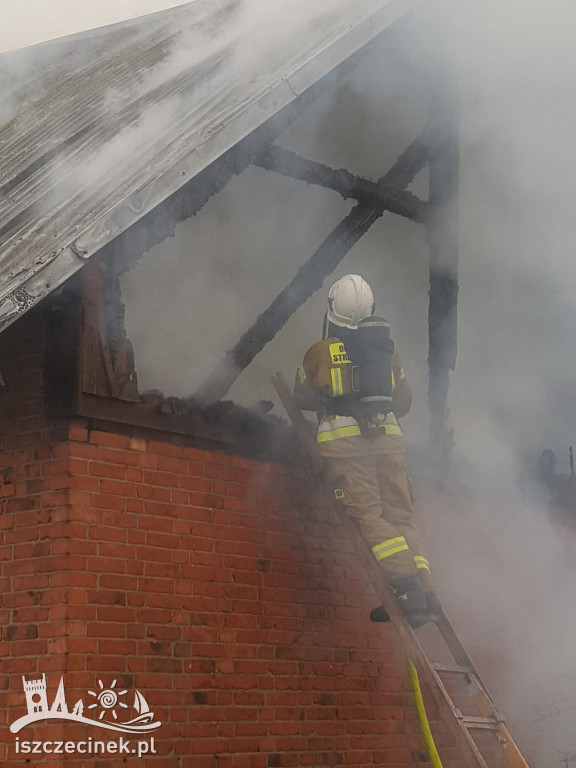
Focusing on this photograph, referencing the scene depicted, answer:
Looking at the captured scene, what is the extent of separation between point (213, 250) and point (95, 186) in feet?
9.11

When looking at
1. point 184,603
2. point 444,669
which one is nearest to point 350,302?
point 184,603

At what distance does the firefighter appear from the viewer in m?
5.18

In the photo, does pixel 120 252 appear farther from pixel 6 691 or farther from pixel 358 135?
pixel 358 135

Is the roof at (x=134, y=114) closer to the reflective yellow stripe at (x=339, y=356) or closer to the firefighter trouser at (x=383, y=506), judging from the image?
the reflective yellow stripe at (x=339, y=356)

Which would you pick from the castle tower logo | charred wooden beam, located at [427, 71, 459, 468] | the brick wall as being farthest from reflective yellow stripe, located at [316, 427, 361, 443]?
charred wooden beam, located at [427, 71, 459, 468]

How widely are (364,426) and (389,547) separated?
59 centimetres

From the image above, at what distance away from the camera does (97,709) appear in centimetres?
443

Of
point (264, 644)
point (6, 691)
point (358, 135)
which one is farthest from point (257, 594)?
point (358, 135)

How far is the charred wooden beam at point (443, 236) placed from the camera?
730cm

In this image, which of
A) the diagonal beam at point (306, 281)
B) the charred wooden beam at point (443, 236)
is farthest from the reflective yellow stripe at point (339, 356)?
the charred wooden beam at point (443, 236)

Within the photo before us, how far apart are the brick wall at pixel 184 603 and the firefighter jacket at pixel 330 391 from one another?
0.44 metres

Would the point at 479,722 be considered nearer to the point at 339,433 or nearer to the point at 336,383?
the point at 339,433

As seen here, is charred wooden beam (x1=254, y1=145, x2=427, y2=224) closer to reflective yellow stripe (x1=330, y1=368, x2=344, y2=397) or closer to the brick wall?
reflective yellow stripe (x1=330, y1=368, x2=344, y2=397)

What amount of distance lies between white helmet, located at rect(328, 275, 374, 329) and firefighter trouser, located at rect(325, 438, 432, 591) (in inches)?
24.6
